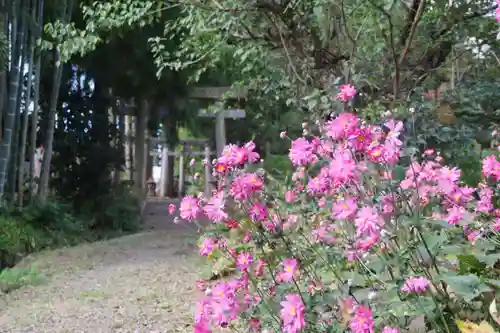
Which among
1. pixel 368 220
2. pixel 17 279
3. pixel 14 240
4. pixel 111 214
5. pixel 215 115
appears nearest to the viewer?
pixel 368 220

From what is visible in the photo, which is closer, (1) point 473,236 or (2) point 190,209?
(2) point 190,209

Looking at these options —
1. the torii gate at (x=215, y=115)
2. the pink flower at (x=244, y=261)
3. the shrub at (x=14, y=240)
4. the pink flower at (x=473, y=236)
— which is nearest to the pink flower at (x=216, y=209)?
the pink flower at (x=244, y=261)

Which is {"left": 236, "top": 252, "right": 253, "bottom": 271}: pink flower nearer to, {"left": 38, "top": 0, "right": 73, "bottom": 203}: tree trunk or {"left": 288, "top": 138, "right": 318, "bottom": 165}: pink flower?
{"left": 288, "top": 138, "right": 318, "bottom": 165}: pink flower

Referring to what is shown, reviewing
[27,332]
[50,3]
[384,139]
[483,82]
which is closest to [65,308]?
[27,332]

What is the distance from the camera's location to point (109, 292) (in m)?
3.32

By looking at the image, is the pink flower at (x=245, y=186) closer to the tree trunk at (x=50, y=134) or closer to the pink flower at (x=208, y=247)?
→ the pink flower at (x=208, y=247)

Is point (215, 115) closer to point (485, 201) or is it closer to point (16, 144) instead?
point (16, 144)

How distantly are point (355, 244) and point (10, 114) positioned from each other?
492 centimetres

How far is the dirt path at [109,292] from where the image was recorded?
265cm

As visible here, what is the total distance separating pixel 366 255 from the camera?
118 centimetres

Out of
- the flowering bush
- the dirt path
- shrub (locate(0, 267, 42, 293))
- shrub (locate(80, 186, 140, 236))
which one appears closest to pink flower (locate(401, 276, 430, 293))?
the flowering bush

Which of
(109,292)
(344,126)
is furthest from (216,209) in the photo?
(109,292)

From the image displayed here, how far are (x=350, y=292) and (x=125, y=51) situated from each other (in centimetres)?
567

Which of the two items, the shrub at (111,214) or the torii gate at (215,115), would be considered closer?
the shrub at (111,214)
